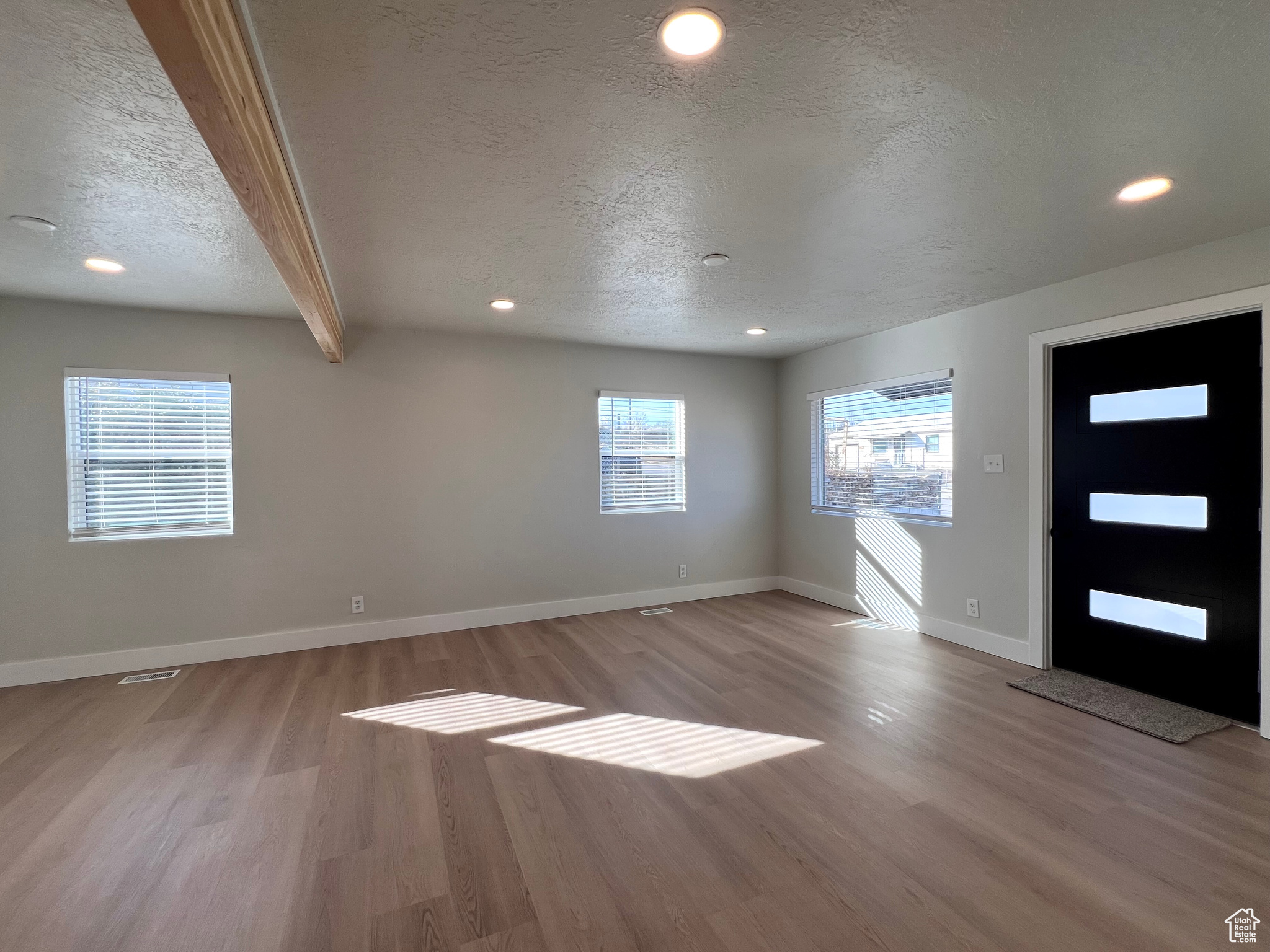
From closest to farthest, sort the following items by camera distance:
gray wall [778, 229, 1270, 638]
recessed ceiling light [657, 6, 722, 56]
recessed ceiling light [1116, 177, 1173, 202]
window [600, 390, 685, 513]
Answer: recessed ceiling light [657, 6, 722, 56]
recessed ceiling light [1116, 177, 1173, 202]
gray wall [778, 229, 1270, 638]
window [600, 390, 685, 513]

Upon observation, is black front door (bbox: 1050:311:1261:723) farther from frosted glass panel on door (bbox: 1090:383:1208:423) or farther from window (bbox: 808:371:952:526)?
window (bbox: 808:371:952:526)

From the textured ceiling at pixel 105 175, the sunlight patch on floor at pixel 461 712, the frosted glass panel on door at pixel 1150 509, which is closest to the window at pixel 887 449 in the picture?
the frosted glass panel on door at pixel 1150 509

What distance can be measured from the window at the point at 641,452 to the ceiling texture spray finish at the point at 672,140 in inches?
83.8

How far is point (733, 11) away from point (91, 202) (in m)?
2.63

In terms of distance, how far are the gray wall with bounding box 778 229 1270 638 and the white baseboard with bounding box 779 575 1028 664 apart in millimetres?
44

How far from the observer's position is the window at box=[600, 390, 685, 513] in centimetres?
532

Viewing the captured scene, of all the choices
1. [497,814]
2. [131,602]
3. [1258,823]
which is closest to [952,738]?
[1258,823]

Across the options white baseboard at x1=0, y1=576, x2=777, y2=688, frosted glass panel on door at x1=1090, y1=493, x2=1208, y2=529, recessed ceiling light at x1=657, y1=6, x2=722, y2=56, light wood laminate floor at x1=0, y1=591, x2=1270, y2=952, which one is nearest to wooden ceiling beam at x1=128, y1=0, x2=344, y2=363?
A: recessed ceiling light at x1=657, y1=6, x2=722, y2=56

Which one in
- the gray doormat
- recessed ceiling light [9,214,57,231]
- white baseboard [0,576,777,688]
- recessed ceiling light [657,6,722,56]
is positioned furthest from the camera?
white baseboard [0,576,777,688]

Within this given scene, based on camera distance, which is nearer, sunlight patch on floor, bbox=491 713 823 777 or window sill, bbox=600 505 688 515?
sunlight patch on floor, bbox=491 713 823 777

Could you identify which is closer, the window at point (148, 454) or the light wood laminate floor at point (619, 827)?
the light wood laminate floor at point (619, 827)

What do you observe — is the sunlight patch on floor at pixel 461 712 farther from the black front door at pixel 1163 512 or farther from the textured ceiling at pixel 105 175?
the black front door at pixel 1163 512

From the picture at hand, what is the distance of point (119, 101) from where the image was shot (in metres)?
1.65

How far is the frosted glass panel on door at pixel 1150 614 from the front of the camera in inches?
117
